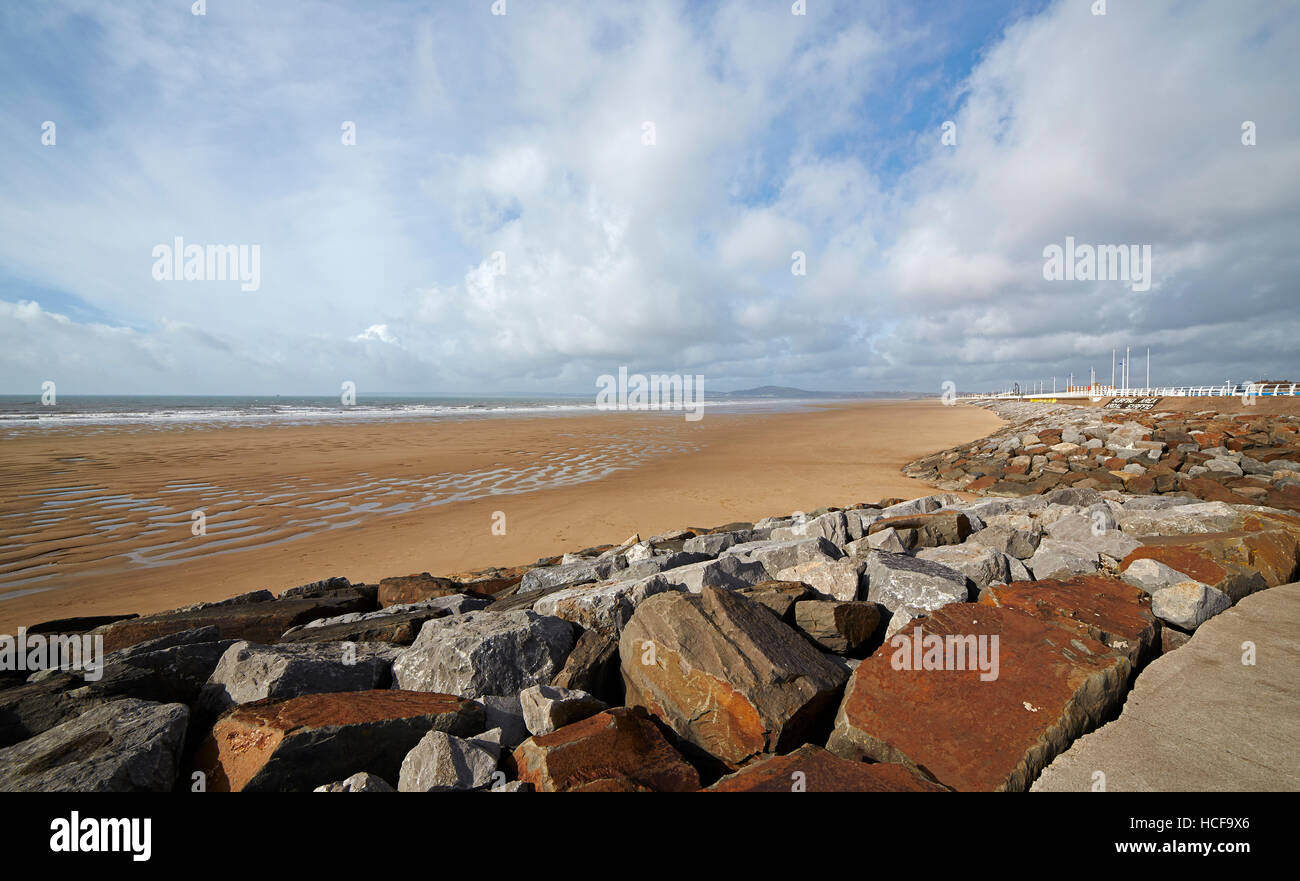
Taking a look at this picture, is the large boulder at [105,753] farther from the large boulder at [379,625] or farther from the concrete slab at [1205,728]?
the concrete slab at [1205,728]

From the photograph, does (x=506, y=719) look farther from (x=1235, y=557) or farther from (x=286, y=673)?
(x=1235, y=557)

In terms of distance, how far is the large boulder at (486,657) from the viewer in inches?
128

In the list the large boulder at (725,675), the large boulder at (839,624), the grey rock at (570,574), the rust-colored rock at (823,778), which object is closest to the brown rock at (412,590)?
the grey rock at (570,574)

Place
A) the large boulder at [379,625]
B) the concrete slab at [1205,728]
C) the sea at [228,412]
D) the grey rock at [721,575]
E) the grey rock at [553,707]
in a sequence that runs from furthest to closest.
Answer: the sea at [228,412] → the grey rock at [721,575] → the large boulder at [379,625] → the grey rock at [553,707] → the concrete slab at [1205,728]

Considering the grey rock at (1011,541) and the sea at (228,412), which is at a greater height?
the sea at (228,412)

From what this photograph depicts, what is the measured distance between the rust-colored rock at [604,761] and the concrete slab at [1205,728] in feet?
5.46

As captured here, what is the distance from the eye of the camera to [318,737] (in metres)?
2.55

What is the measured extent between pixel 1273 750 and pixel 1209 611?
157cm

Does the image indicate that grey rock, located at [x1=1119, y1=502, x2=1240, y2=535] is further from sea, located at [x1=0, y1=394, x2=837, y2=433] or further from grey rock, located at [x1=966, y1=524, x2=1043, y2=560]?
sea, located at [x1=0, y1=394, x2=837, y2=433]

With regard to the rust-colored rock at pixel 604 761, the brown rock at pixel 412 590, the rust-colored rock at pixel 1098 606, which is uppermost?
the rust-colored rock at pixel 1098 606

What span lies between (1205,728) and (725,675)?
7.75 ft
